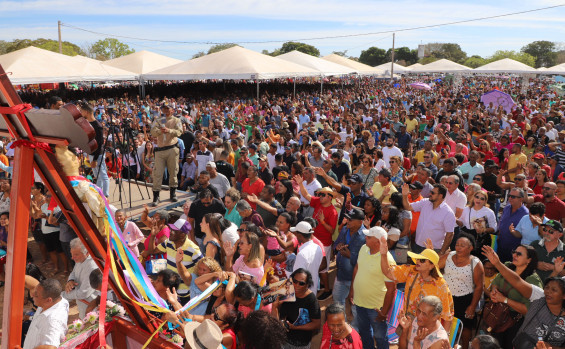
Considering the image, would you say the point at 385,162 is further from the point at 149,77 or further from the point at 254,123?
the point at 149,77

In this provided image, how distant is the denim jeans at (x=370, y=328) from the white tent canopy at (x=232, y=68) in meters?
12.4

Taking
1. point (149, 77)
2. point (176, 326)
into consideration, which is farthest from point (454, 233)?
point (149, 77)

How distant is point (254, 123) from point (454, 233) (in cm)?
1012

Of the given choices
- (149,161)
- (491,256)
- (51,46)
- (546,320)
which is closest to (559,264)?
(491,256)

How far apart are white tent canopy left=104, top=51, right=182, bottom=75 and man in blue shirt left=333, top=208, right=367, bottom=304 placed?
57.3ft

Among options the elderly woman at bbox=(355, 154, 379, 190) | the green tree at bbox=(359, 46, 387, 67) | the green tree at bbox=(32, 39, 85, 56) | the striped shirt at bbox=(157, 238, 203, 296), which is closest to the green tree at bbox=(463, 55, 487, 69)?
the green tree at bbox=(359, 46, 387, 67)

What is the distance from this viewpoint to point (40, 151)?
1.94 metres

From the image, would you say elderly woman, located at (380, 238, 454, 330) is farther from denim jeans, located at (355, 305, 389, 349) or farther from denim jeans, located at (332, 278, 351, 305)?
denim jeans, located at (332, 278, 351, 305)

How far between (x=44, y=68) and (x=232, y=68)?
20.0ft

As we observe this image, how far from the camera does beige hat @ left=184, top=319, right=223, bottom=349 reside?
285 centimetres

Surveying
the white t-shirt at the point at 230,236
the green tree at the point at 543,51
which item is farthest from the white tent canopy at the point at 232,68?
the green tree at the point at 543,51

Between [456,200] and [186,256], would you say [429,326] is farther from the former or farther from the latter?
[456,200]

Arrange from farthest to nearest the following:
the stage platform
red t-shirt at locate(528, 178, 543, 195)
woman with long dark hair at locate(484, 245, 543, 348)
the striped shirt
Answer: the stage platform, red t-shirt at locate(528, 178, 543, 195), the striped shirt, woman with long dark hair at locate(484, 245, 543, 348)

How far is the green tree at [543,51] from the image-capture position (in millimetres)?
98500
